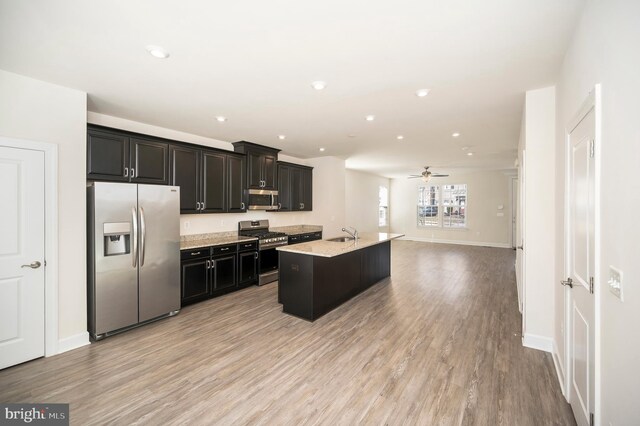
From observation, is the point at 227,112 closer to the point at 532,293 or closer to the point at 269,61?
the point at 269,61

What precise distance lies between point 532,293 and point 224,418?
10.4ft

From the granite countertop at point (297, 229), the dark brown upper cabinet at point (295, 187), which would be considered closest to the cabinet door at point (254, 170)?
the dark brown upper cabinet at point (295, 187)

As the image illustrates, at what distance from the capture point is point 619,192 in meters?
1.21

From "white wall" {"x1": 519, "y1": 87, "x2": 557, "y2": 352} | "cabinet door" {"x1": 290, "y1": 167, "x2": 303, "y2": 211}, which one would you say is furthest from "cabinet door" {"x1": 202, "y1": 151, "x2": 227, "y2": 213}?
"white wall" {"x1": 519, "y1": 87, "x2": 557, "y2": 352}

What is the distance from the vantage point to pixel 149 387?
228 cm

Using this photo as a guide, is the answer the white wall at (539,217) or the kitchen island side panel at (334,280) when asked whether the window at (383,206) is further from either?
the white wall at (539,217)

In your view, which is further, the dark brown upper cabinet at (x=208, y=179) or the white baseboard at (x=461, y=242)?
the white baseboard at (x=461, y=242)

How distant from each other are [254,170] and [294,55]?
11.0 feet

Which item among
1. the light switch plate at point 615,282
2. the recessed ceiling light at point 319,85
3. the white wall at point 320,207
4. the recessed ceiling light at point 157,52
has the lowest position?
the light switch plate at point 615,282

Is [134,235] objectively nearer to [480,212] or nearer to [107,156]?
[107,156]

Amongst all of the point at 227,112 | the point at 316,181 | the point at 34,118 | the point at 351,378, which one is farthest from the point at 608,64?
the point at 316,181

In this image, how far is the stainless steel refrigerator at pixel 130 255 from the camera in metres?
3.06

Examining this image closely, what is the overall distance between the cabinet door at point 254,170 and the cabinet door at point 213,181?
0.52 meters

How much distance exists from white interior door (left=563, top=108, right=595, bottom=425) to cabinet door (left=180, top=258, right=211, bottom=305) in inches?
168
